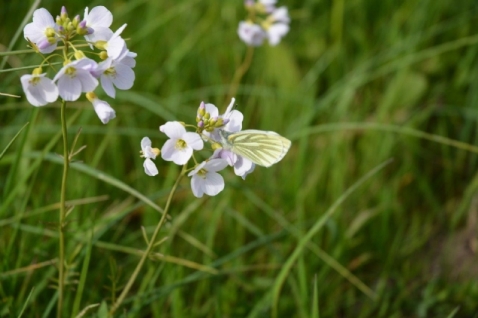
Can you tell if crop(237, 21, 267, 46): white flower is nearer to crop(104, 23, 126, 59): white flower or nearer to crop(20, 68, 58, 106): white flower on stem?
crop(104, 23, 126, 59): white flower

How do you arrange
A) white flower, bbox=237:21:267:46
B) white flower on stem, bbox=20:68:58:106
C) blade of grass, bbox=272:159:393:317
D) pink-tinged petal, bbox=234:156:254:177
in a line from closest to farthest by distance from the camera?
white flower on stem, bbox=20:68:58:106
pink-tinged petal, bbox=234:156:254:177
blade of grass, bbox=272:159:393:317
white flower, bbox=237:21:267:46

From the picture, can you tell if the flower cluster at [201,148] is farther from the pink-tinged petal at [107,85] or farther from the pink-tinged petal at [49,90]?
the pink-tinged petal at [49,90]

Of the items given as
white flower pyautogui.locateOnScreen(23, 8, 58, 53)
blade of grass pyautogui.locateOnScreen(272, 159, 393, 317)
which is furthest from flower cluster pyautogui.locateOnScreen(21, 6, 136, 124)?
blade of grass pyautogui.locateOnScreen(272, 159, 393, 317)

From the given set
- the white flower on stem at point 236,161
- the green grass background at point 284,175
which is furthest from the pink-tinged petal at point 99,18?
the green grass background at point 284,175

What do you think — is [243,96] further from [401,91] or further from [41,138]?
[41,138]

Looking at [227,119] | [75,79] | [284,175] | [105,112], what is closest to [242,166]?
[227,119]

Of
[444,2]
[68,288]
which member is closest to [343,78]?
[444,2]

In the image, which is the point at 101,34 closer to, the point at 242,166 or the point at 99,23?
the point at 99,23
